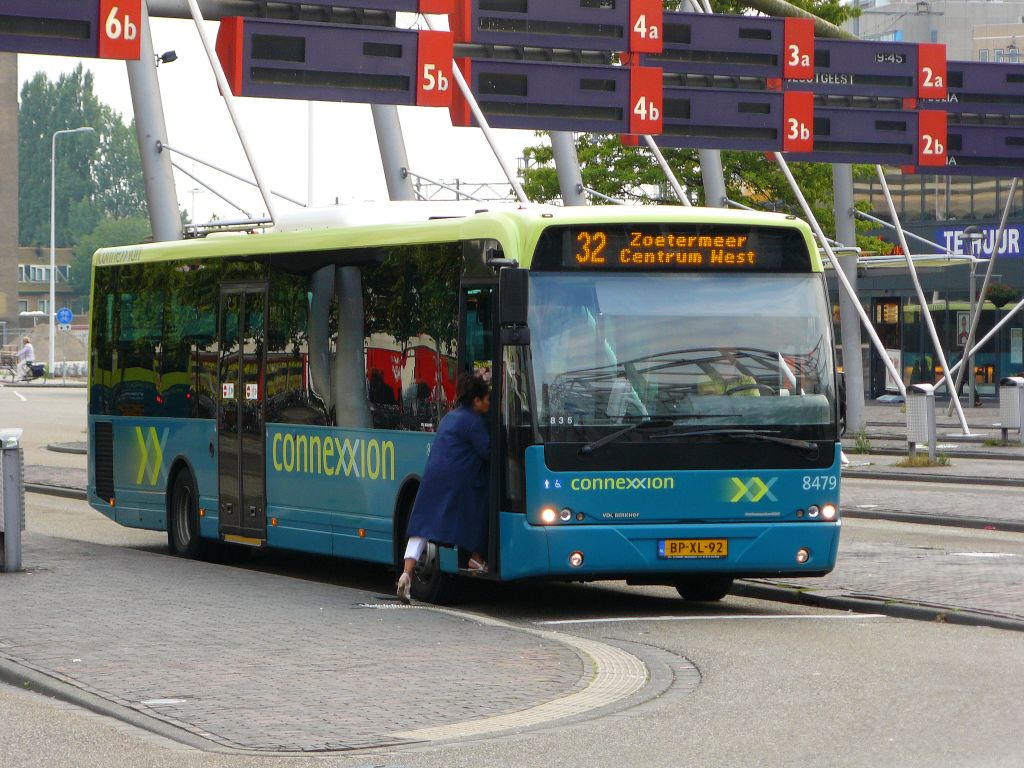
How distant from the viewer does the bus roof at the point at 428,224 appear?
12078mm

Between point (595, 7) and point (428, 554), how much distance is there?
13.5 meters

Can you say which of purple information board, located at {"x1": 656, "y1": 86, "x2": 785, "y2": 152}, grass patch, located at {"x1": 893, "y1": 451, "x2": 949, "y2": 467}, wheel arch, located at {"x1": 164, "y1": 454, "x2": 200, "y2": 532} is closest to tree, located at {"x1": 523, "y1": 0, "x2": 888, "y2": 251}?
purple information board, located at {"x1": 656, "y1": 86, "x2": 785, "y2": 152}

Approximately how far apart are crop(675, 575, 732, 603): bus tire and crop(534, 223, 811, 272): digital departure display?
222 cm

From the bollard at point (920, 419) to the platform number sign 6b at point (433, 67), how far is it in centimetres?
843

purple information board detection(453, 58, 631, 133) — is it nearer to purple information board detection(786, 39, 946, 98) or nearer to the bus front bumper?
purple information board detection(786, 39, 946, 98)

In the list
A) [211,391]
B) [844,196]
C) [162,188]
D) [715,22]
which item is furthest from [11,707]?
[844,196]

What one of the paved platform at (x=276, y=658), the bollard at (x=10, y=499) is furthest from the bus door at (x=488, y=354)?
the bollard at (x=10, y=499)

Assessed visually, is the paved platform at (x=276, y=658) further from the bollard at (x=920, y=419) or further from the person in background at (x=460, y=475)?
the bollard at (x=920, y=419)

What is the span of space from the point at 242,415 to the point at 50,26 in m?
6.60

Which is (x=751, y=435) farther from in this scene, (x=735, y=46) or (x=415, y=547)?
(x=735, y=46)

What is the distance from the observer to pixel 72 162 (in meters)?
166

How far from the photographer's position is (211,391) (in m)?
15.9

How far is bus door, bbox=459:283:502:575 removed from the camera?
11.9 m

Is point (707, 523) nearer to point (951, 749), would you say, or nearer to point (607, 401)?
point (607, 401)
